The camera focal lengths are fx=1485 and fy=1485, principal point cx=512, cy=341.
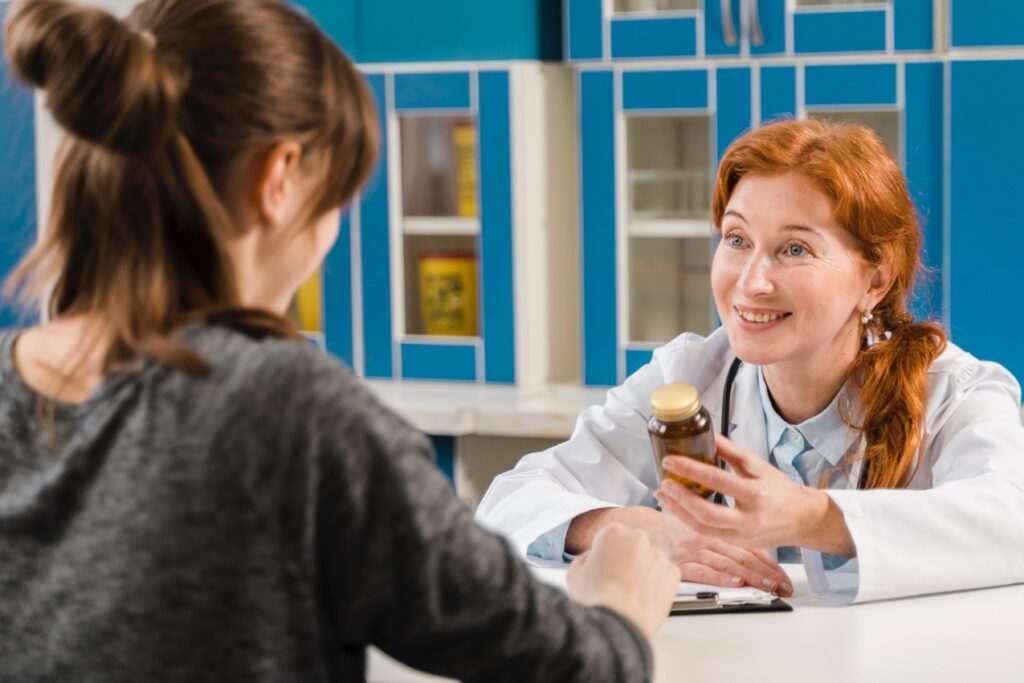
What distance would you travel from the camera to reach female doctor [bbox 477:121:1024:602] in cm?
142

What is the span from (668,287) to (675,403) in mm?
1510

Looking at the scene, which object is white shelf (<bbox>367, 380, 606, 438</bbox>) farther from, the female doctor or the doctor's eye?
the doctor's eye

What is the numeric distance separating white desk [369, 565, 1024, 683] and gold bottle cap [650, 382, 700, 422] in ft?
0.66

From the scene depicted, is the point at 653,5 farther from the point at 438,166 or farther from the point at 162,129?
the point at 162,129

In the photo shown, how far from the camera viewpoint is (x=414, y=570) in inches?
31.9

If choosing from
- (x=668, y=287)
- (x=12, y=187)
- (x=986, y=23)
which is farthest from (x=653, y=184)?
(x=12, y=187)

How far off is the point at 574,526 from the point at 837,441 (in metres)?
0.33

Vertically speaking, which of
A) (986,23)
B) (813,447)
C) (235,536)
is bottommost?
(813,447)

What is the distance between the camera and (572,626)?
0.88 meters

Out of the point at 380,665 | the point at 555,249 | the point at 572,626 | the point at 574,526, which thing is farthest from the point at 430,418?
the point at 572,626

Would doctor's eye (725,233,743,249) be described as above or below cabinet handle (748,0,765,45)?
below

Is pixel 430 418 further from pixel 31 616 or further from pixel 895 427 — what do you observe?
pixel 31 616

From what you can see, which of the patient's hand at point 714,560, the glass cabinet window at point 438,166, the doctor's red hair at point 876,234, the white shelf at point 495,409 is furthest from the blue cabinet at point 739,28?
the patient's hand at point 714,560

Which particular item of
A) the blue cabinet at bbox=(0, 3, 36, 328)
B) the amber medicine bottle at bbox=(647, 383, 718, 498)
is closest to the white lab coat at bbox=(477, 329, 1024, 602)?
the amber medicine bottle at bbox=(647, 383, 718, 498)
